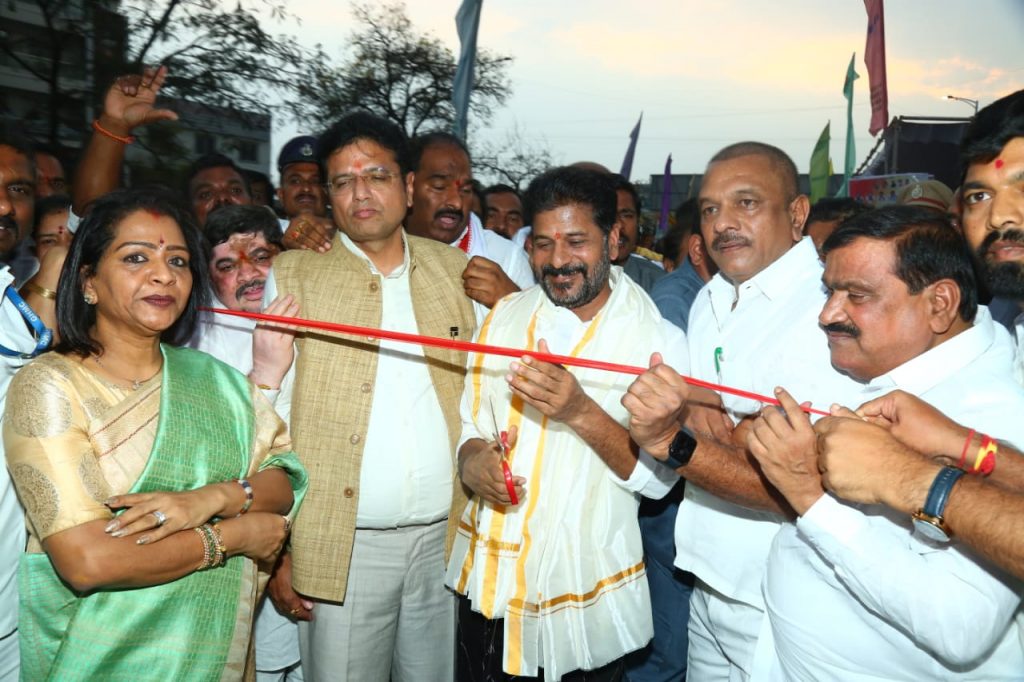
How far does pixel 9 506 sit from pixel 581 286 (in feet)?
7.55

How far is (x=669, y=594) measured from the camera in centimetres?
435

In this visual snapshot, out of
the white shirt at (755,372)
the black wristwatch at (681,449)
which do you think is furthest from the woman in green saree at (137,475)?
the white shirt at (755,372)

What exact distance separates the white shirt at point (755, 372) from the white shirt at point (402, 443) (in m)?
1.08

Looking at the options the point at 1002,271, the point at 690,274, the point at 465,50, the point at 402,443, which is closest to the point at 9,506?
the point at 402,443

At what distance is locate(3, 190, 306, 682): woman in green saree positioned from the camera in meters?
2.42

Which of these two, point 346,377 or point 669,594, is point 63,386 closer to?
point 346,377

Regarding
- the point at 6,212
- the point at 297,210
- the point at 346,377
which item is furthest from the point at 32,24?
the point at 346,377

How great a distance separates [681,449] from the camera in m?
2.83

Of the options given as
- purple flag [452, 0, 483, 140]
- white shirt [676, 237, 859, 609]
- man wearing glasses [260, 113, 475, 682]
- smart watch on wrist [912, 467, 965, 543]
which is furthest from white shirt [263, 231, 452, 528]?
purple flag [452, 0, 483, 140]

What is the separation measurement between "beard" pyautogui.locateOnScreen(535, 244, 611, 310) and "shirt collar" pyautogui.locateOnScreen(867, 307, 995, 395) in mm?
1284

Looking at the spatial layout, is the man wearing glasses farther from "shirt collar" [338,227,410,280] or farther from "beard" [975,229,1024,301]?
"beard" [975,229,1024,301]

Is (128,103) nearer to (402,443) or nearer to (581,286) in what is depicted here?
(402,443)

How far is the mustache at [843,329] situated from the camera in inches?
101

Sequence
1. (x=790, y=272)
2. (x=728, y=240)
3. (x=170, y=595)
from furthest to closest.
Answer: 1. (x=728, y=240)
2. (x=790, y=272)
3. (x=170, y=595)
